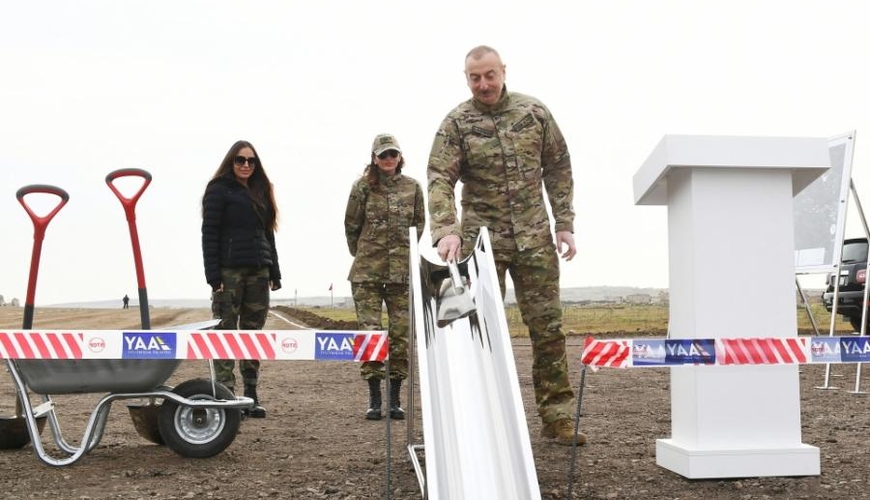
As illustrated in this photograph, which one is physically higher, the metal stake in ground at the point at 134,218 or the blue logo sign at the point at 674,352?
the metal stake in ground at the point at 134,218

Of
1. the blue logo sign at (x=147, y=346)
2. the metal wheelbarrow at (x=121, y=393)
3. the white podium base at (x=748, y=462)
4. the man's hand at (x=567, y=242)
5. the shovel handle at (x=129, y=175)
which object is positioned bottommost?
the white podium base at (x=748, y=462)

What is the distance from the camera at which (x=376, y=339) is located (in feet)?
14.3

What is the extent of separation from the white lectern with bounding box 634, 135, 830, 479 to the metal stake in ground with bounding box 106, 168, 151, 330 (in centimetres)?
302

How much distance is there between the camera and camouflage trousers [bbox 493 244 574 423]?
17.0 feet

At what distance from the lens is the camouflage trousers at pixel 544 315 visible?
204 inches

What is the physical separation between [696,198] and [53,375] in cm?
361

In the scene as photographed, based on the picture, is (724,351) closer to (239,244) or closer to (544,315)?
(544,315)

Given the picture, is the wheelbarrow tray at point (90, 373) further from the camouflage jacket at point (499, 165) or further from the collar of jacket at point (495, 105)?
the collar of jacket at point (495, 105)

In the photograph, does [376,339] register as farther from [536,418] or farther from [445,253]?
[536,418]

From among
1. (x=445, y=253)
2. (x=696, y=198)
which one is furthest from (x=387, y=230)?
(x=696, y=198)

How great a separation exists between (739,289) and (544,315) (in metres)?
1.17

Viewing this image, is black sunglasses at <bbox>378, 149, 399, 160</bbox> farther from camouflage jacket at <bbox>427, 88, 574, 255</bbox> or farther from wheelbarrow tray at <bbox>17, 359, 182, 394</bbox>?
wheelbarrow tray at <bbox>17, 359, 182, 394</bbox>

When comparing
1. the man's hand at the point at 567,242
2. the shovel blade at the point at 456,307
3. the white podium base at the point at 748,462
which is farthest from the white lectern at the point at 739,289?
the shovel blade at the point at 456,307

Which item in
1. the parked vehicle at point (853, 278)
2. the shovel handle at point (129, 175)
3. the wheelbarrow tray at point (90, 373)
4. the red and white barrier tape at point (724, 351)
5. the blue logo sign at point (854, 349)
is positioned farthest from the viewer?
the parked vehicle at point (853, 278)
